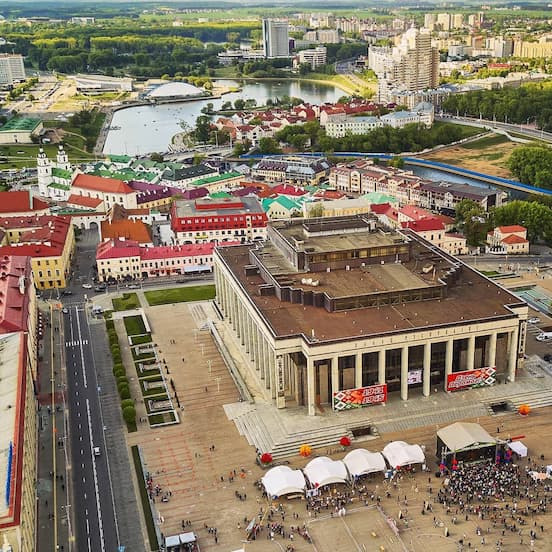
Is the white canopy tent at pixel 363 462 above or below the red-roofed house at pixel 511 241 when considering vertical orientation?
above

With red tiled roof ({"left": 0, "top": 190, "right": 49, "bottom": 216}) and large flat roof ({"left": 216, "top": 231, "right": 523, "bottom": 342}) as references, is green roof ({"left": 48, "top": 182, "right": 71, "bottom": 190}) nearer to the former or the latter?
red tiled roof ({"left": 0, "top": 190, "right": 49, "bottom": 216})

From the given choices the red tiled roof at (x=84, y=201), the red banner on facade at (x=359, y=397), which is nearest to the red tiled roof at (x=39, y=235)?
the red tiled roof at (x=84, y=201)

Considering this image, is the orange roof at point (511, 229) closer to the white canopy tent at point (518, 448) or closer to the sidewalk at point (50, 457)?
the white canopy tent at point (518, 448)

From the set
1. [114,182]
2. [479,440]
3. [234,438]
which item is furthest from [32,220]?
[479,440]

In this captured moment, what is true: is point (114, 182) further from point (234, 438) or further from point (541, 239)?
point (234, 438)

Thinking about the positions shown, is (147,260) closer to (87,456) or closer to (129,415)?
(129,415)

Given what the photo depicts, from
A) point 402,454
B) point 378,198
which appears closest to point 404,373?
point 402,454
